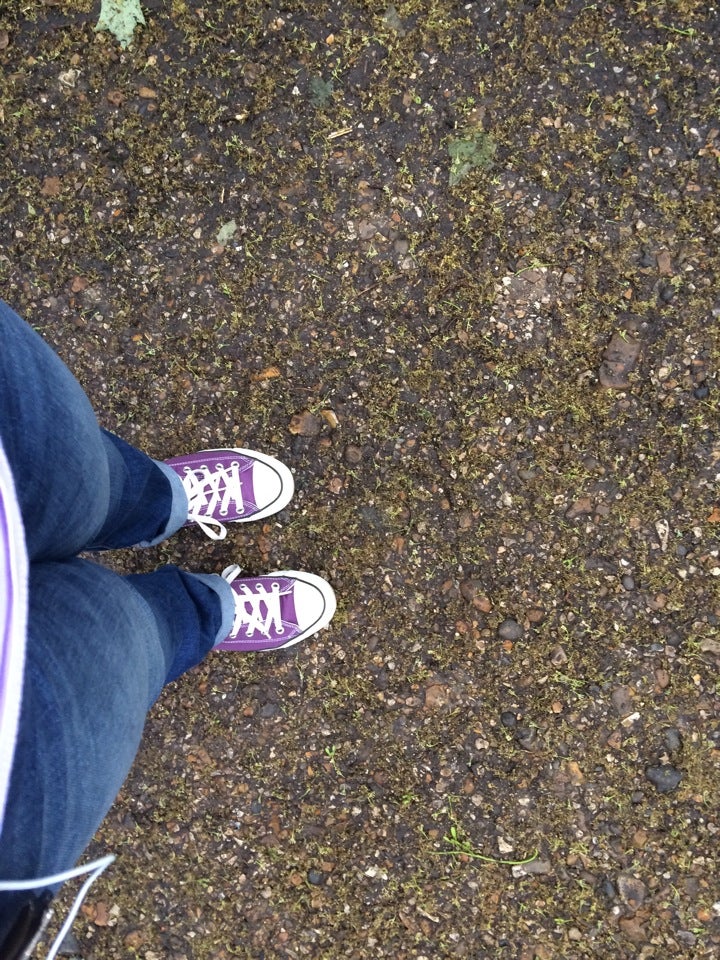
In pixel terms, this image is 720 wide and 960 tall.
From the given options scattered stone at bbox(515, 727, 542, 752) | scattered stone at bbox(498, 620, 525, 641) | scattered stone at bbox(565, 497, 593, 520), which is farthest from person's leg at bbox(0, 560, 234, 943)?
scattered stone at bbox(565, 497, 593, 520)

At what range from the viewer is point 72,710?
48.6 inches

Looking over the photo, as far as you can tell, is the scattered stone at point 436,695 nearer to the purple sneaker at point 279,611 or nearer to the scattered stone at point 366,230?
the purple sneaker at point 279,611

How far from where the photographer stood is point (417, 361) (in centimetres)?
243

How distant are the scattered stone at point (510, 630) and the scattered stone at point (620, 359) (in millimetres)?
887

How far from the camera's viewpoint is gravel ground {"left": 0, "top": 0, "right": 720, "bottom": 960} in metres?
2.37

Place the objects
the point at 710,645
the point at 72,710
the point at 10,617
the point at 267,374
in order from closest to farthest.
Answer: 1. the point at 10,617
2. the point at 72,710
3. the point at 710,645
4. the point at 267,374

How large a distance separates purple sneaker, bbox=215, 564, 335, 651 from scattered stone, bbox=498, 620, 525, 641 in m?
0.60

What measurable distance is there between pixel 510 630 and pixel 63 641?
1.58m

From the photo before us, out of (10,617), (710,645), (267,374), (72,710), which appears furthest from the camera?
(267,374)

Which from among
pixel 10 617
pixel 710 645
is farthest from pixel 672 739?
pixel 10 617

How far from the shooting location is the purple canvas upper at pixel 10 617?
40.8 inches

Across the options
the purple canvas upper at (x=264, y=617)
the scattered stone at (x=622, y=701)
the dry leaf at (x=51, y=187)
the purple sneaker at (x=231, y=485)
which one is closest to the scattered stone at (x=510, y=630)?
the scattered stone at (x=622, y=701)

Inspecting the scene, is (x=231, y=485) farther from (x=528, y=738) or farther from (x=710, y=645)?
(x=710, y=645)

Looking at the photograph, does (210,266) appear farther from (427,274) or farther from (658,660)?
(658,660)
